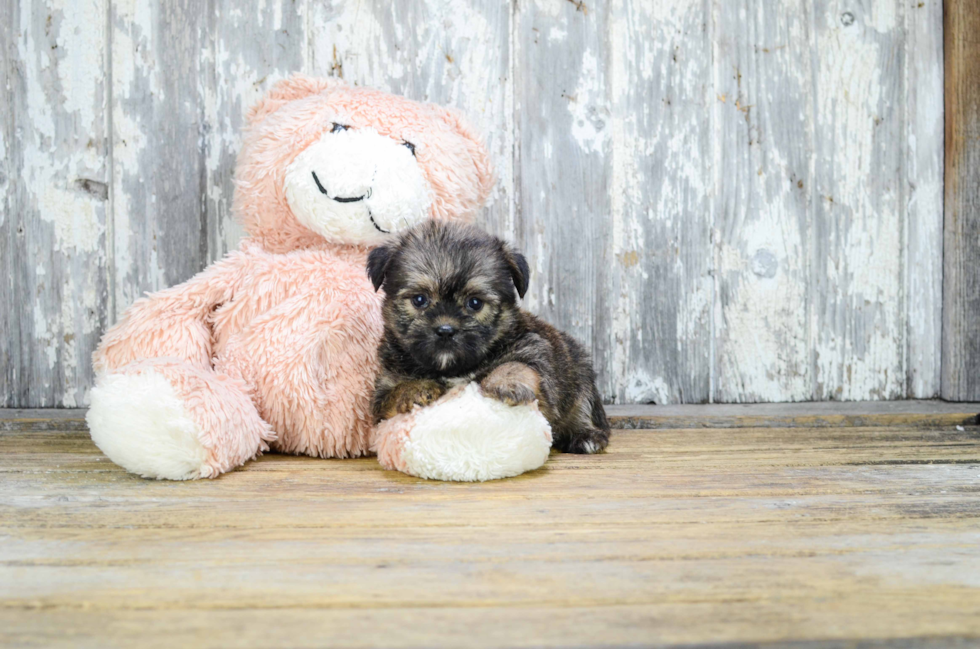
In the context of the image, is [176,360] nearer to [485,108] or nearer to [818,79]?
[485,108]

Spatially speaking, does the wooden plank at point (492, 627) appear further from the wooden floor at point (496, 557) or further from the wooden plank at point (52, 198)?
the wooden plank at point (52, 198)

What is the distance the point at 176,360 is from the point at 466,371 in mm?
897

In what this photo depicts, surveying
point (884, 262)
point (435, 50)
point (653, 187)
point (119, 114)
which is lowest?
point (884, 262)

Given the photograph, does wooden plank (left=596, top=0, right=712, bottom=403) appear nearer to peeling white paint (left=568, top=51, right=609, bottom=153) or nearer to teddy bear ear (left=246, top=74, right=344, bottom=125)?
peeling white paint (left=568, top=51, right=609, bottom=153)

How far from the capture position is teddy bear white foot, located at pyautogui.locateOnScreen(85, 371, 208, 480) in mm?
2006

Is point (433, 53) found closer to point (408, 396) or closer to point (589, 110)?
point (589, 110)

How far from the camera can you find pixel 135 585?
4.12 ft

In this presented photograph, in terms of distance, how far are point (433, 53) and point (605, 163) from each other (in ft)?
2.80

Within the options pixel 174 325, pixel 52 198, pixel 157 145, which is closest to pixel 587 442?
pixel 174 325

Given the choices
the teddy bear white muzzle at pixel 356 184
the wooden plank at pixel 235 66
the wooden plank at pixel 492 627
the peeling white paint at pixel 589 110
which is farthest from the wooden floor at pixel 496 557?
the peeling white paint at pixel 589 110

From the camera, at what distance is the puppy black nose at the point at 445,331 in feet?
6.80

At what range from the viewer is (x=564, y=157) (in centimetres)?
313

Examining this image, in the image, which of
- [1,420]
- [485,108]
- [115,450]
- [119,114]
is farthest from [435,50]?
[1,420]

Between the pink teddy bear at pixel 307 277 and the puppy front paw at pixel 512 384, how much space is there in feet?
1.73
